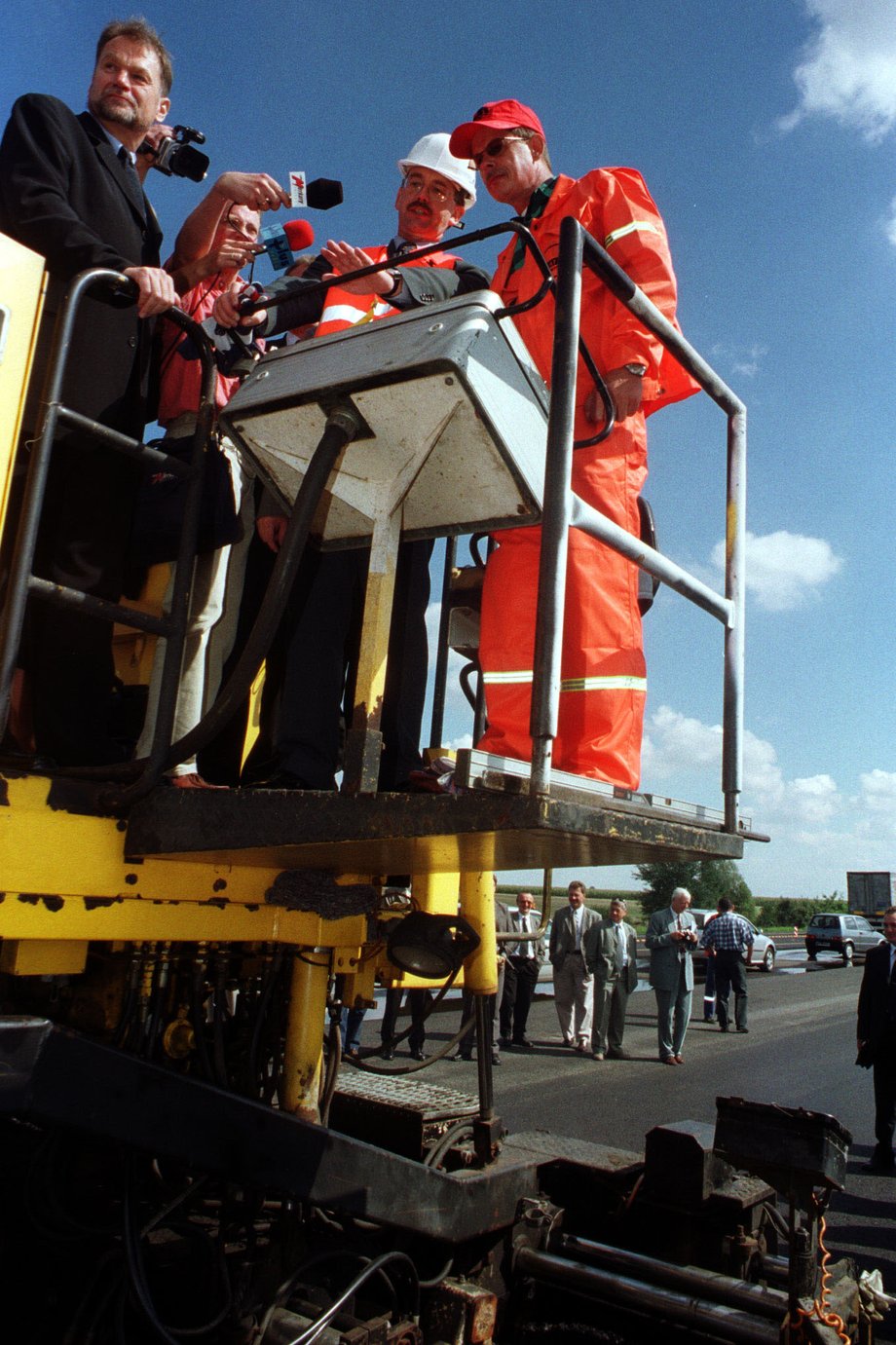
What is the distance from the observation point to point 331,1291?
270 cm

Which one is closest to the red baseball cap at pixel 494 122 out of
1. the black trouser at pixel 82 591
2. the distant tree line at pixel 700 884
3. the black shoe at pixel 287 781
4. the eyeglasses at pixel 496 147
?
the eyeglasses at pixel 496 147

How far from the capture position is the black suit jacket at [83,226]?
237 centimetres

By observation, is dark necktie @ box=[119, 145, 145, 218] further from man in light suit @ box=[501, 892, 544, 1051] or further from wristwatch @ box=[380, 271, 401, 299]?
man in light suit @ box=[501, 892, 544, 1051]

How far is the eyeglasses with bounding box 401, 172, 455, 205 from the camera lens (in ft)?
11.6

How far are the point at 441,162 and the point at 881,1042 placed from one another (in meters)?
7.72

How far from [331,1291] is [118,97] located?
11.5 ft

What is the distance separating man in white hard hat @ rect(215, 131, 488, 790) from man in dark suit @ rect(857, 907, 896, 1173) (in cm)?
691

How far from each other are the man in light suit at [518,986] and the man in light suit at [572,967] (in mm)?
288

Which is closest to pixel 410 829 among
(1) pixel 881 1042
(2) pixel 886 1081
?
(1) pixel 881 1042

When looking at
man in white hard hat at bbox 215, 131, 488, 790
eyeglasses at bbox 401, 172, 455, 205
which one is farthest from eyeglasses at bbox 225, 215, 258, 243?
eyeglasses at bbox 401, 172, 455, 205

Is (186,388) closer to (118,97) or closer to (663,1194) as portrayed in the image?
(118,97)

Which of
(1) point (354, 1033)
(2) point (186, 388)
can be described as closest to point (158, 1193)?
(2) point (186, 388)

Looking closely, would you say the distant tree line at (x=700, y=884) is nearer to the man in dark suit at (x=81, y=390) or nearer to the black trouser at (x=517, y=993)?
the black trouser at (x=517, y=993)

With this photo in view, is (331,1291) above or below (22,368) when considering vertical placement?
below
